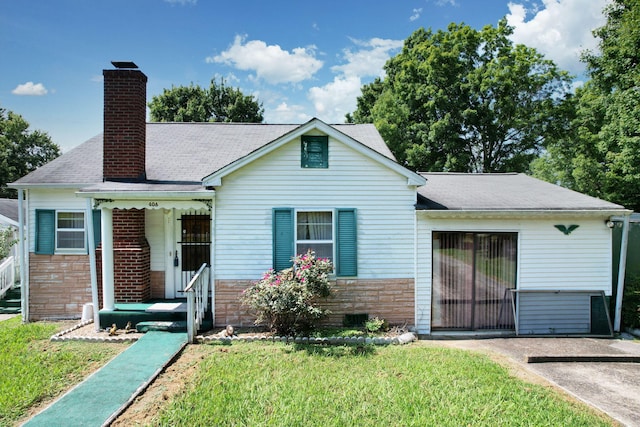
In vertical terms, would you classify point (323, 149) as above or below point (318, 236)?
above

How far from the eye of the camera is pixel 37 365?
6.09m

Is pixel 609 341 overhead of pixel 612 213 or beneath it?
beneath

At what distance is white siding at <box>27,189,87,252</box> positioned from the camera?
9453mm

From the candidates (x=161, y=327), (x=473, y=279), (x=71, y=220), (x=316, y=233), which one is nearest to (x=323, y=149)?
→ (x=316, y=233)

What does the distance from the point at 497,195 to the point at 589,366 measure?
13.4 feet

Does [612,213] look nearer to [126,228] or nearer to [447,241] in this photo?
[447,241]

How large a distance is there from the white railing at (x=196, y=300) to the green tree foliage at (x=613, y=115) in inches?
786

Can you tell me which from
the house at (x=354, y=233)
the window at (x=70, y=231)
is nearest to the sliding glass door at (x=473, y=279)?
the house at (x=354, y=233)

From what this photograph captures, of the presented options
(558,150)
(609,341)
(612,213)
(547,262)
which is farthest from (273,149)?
(558,150)

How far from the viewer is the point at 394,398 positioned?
4.94m

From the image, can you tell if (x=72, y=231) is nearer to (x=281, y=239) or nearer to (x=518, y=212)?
(x=281, y=239)

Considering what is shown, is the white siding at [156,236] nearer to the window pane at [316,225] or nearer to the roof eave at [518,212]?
the window pane at [316,225]

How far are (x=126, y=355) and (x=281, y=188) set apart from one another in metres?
4.38

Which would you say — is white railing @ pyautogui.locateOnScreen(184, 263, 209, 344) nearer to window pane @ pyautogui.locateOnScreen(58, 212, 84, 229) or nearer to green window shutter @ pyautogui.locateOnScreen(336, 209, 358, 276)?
green window shutter @ pyautogui.locateOnScreen(336, 209, 358, 276)
